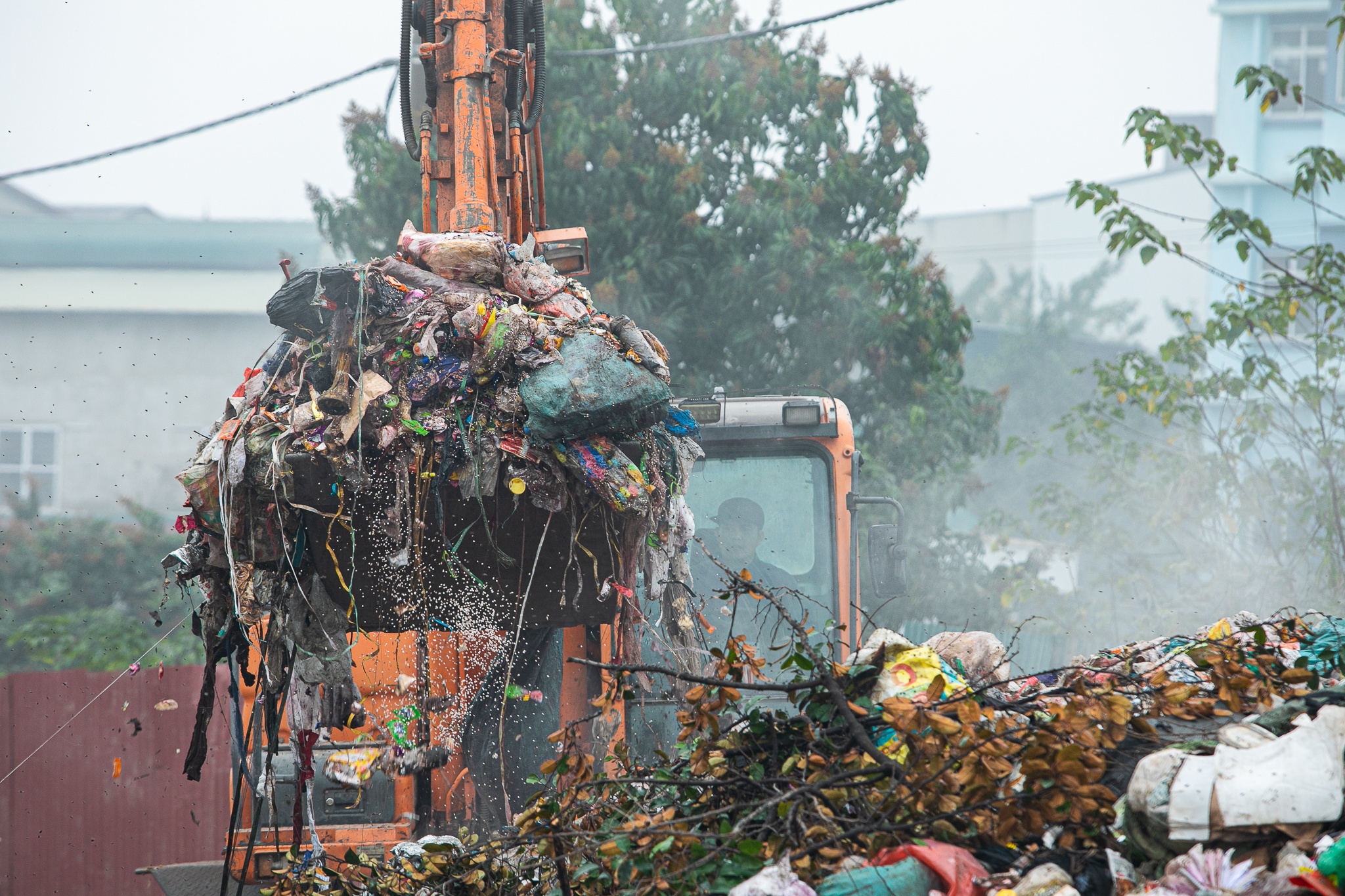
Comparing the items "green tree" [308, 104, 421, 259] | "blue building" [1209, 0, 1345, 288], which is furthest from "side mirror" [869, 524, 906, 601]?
"blue building" [1209, 0, 1345, 288]

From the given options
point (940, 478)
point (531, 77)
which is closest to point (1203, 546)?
point (940, 478)

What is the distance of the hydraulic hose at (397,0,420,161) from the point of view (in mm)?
4934

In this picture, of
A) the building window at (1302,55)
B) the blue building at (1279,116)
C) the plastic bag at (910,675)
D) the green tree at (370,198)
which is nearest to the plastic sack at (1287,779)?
the plastic bag at (910,675)

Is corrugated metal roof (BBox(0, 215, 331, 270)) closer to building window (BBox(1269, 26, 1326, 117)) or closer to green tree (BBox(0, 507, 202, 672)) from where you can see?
green tree (BBox(0, 507, 202, 672))

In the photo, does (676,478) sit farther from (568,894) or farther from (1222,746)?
(1222,746)

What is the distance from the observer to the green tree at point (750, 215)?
11461mm

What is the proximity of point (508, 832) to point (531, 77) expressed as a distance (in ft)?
11.0

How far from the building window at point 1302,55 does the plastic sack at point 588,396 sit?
21347 millimetres

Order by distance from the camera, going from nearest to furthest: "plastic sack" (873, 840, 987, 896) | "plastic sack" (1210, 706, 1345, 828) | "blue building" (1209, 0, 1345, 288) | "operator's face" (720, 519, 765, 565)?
"plastic sack" (1210, 706, 1345, 828) → "plastic sack" (873, 840, 987, 896) → "operator's face" (720, 519, 765, 565) → "blue building" (1209, 0, 1345, 288)

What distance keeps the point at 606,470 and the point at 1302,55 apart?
2198 centimetres

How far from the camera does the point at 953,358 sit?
40.4ft

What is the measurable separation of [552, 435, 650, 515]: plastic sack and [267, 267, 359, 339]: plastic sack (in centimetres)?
80

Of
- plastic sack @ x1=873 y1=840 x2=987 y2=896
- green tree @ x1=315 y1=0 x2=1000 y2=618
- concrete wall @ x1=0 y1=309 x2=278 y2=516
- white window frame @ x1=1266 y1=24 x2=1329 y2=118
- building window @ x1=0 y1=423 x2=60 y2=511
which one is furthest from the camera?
white window frame @ x1=1266 y1=24 x2=1329 y2=118

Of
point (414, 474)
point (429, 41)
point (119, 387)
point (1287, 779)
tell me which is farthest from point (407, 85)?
point (119, 387)
